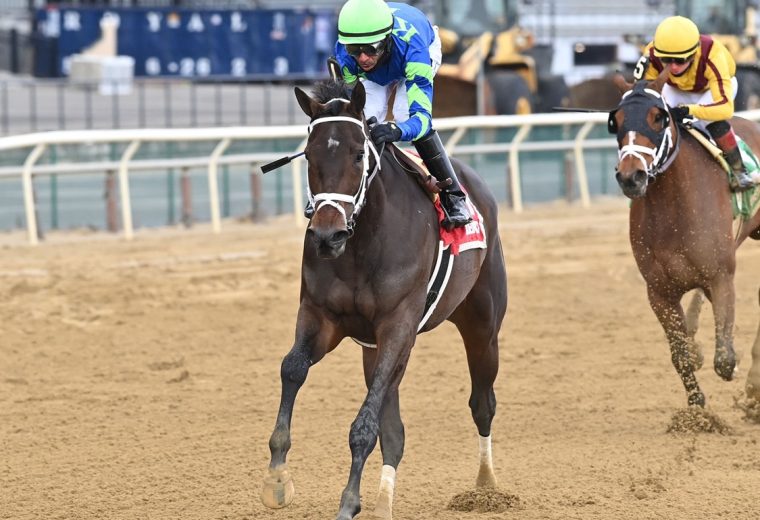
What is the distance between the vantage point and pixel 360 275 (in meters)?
4.79

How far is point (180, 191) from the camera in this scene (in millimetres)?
13148

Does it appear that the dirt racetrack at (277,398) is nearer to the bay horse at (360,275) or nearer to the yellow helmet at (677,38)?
the bay horse at (360,275)

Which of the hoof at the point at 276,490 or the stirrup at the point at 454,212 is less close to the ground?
the stirrup at the point at 454,212

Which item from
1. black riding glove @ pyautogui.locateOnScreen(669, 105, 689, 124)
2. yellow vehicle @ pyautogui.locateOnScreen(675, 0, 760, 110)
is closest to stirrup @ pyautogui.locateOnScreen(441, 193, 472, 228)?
black riding glove @ pyautogui.locateOnScreen(669, 105, 689, 124)

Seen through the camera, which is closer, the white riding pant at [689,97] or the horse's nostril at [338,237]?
the horse's nostril at [338,237]

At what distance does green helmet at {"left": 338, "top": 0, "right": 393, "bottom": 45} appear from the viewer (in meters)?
4.94

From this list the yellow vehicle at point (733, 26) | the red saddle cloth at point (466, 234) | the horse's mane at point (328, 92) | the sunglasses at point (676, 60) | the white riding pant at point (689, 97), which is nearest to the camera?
the horse's mane at point (328, 92)

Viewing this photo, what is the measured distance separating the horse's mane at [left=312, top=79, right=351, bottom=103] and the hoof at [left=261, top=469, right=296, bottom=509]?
1320 millimetres

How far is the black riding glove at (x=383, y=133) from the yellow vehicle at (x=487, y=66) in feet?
37.3

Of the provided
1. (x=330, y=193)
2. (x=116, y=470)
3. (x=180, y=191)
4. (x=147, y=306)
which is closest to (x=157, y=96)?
(x=180, y=191)

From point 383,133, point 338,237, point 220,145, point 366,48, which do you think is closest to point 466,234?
point 383,133

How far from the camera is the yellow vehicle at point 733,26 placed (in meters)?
18.8

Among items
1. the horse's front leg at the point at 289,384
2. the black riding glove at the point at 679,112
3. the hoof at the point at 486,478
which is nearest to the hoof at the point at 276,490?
the horse's front leg at the point at 289,384

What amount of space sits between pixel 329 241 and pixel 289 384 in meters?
0.60
